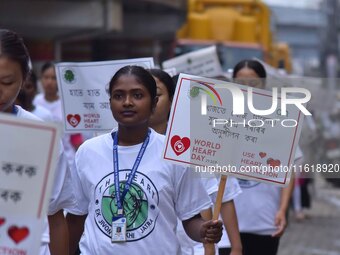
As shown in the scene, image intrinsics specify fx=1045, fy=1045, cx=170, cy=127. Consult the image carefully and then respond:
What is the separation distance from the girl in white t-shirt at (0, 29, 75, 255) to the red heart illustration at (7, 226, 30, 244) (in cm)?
68

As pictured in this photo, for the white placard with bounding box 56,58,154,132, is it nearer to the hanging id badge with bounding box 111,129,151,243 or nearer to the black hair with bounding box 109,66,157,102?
the black hair with bounding box 109,66,157,102

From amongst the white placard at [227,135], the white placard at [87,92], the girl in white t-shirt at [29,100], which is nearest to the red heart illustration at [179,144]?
the white placard at [227,135]

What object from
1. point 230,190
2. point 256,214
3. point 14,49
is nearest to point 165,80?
point 230,190

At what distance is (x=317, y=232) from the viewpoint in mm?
14695

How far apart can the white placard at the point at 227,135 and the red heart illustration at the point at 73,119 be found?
1.87m

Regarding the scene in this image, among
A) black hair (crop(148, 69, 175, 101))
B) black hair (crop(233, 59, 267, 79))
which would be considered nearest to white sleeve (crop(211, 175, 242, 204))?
black hair (crop(148, 69, 175, 101))

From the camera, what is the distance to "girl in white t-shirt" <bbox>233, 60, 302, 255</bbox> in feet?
23.9

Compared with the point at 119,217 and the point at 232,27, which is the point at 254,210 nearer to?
the point at 119,217

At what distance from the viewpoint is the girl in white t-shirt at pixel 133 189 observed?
4.74m

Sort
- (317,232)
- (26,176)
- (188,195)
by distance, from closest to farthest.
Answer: (26,176) → (188,195) → (317,232)

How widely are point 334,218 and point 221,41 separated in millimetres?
5245

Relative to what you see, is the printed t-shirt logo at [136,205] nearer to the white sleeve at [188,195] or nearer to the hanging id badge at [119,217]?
the hanging id badge at [119,217]

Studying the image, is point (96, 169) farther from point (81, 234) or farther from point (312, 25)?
point (312, 25)

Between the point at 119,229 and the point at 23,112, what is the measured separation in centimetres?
69
